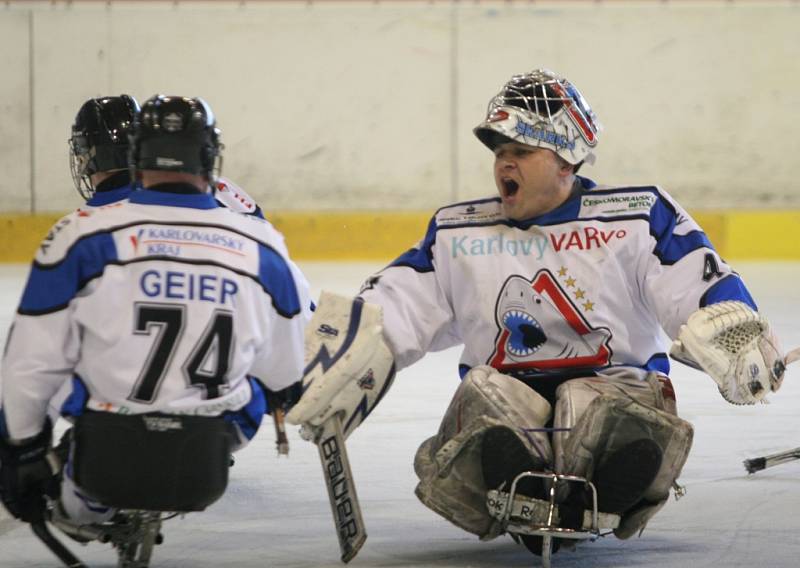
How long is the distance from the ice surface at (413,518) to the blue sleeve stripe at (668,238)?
0.64 metres

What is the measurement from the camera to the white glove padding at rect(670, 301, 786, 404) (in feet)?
10.6

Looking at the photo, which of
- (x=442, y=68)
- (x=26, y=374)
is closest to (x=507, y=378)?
(x=26, y=374)

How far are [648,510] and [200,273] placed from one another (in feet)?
3.48

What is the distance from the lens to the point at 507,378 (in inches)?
132

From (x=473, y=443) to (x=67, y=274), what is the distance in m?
0.88

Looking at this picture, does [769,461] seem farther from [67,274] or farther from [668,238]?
[67,274]

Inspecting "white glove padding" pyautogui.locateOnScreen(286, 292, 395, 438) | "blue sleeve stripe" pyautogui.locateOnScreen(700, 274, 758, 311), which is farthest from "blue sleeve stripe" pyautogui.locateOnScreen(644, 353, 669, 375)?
"white glove padding" pyautogui.locateOnScreen(286, 292, 395, 438)

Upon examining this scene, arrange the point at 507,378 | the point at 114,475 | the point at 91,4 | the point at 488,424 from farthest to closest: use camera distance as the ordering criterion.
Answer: the point at 91,4 < the point at 507,378 < the point at 488,424 < the point at 114,475

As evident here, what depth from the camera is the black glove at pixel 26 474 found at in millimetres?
2896

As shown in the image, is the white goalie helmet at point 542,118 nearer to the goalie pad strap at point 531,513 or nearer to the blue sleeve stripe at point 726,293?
the blue sleeve stripe at point 726,293

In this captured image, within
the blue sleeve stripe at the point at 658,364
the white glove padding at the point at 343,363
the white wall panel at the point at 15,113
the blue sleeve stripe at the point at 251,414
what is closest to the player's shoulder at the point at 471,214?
the white glove padding at the point at 343,363

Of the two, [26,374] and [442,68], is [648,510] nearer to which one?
[26,374]

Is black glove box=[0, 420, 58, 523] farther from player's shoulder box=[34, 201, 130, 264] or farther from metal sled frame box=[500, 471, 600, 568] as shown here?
metal sled frame box=[500, 471, 600, 568]

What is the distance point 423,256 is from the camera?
3.67 m
